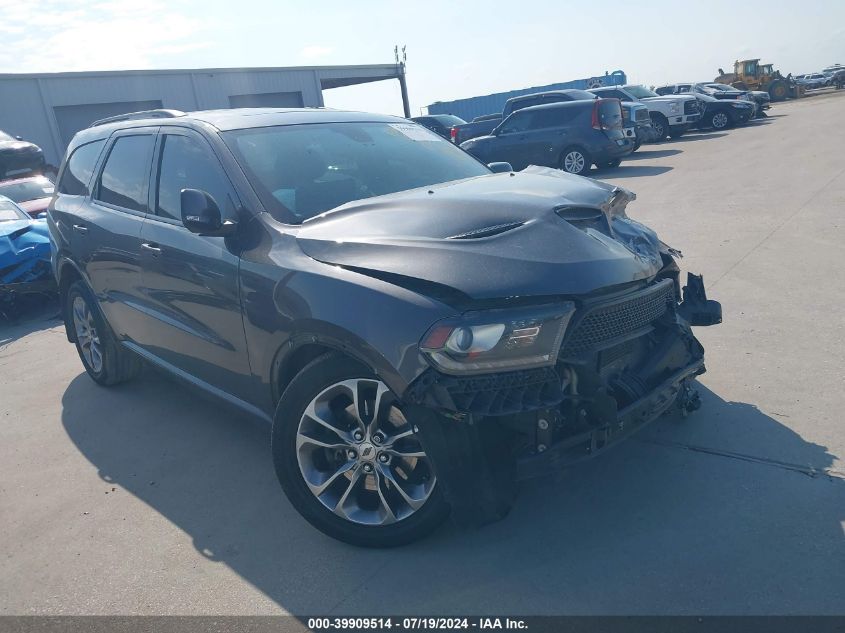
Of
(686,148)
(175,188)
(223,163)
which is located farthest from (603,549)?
(686,148)

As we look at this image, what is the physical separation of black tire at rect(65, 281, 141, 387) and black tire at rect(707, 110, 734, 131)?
938 inches

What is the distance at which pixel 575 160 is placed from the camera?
54.0 feet

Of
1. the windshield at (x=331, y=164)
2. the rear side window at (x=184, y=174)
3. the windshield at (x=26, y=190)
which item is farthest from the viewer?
the windshield at (x=26, y=190)

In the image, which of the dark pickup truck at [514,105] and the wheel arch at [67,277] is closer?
the wheel arch at [67,277]

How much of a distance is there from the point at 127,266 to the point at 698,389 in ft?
11.7

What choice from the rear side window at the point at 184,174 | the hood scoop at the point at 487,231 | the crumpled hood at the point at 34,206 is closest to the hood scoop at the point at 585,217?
the hood scoop at the point at 487,231

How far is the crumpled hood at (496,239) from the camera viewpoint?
292 cm

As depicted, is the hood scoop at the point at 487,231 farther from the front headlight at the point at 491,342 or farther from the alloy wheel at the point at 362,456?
the alloy wheel at the point at 362,456

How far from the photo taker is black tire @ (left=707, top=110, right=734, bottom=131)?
982 inches

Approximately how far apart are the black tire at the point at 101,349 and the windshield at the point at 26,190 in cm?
785

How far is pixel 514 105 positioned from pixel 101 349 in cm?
1800

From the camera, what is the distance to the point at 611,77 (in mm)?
50406

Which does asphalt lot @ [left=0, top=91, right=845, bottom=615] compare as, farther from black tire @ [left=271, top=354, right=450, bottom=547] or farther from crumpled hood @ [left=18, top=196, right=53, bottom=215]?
crumpled hood @ [left=18, top=196, right=53, bottom=215]

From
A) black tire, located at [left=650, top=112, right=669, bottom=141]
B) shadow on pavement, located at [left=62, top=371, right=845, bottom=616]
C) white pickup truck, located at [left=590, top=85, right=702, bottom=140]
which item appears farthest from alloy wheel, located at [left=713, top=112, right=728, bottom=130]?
shadow on pavement, located at [left=62, top=371, right=845, bottom=616]
